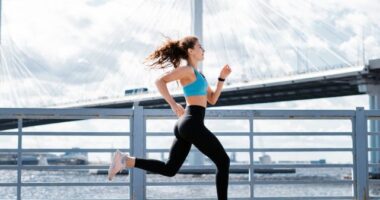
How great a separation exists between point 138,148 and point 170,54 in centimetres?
141

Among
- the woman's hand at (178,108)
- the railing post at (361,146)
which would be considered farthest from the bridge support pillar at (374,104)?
the woman's hand at (178,108)

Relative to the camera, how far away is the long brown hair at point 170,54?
574 cm

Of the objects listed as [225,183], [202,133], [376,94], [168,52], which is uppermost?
[376,94]

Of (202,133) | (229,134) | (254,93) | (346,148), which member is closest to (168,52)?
(202,133)

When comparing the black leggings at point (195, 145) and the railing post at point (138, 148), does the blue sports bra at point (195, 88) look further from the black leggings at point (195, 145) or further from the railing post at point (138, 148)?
the railing post at point (138, 148)

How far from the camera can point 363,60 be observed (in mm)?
40812

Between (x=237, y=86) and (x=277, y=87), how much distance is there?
83.6 inches

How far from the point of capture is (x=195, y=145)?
5469 millimetres

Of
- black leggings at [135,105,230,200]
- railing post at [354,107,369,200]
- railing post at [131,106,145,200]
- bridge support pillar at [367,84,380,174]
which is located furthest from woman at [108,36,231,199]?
bridge support pillar at [367,84,380,174]

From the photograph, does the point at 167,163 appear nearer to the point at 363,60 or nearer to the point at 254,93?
the point at 363,60

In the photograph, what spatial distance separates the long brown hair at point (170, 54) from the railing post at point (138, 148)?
1.22 m

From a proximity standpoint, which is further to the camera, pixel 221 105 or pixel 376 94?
pixel 221 105

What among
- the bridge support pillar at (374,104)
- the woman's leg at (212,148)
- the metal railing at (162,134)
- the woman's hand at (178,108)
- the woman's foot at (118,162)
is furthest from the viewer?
the bridge support pillar at (374,104)

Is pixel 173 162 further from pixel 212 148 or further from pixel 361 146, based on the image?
pixel 361 146
